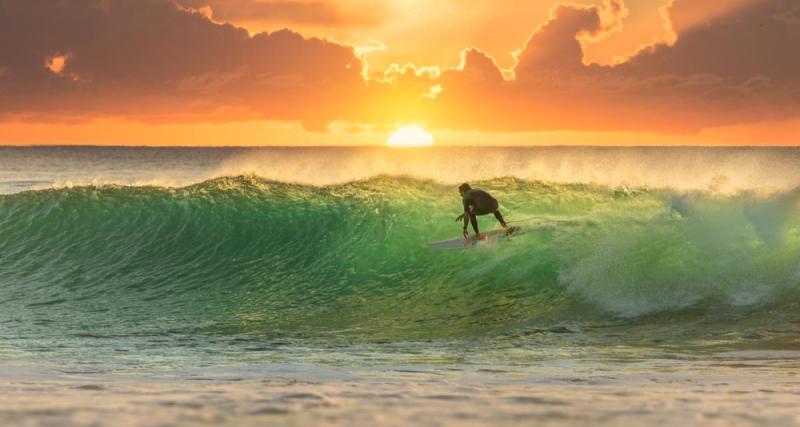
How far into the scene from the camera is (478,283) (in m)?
15.6

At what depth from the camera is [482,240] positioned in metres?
16.2

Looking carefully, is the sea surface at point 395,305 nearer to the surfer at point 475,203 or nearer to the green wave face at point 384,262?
the green wave face at point 384,262

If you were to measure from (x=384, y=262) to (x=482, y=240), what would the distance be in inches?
104

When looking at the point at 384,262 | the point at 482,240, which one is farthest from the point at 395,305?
the point at 384,262

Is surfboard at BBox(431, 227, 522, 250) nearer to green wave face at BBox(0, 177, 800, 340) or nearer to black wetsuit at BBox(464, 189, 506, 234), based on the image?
green wave face at BBox(0, 177, 800, 340)

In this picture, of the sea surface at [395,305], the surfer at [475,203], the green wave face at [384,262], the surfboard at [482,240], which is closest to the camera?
the sea surface at [395,305]

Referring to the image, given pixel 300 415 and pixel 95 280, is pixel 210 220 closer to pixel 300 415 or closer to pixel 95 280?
pixel 95 280

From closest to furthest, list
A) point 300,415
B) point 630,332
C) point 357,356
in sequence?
point 300,415 → point 357,356 → point 630,332

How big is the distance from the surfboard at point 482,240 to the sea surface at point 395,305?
36 cm

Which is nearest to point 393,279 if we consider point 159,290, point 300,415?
point 159,290

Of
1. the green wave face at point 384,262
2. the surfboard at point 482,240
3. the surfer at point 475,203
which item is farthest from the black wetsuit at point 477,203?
the green wave face at point 384,262

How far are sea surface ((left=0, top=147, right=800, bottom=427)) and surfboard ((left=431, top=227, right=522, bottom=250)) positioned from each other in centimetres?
36

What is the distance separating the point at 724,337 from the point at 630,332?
1.32m

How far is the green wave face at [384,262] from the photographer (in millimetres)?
13344
